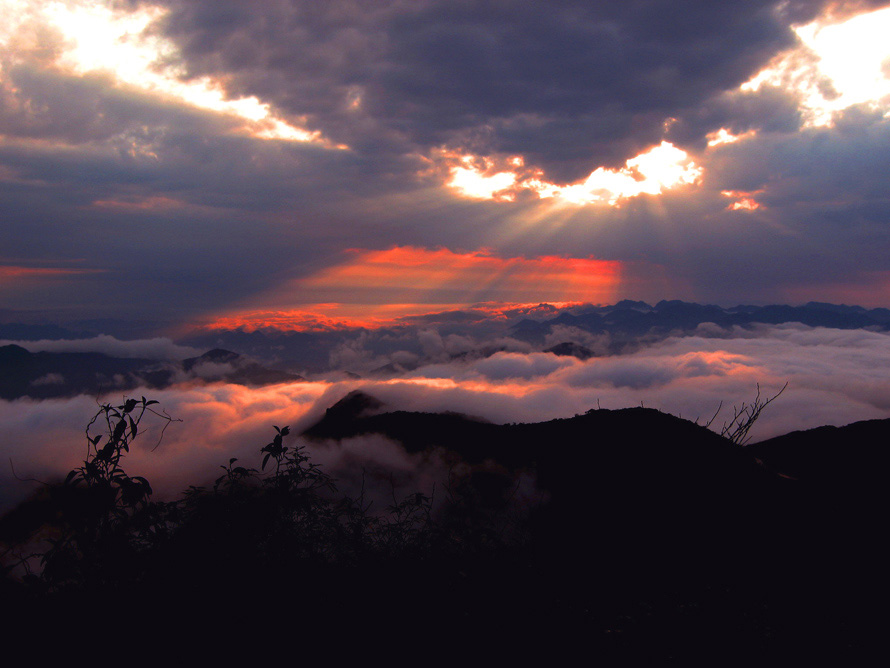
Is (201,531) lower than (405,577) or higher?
higher

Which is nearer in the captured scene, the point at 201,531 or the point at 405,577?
the point at 201,531

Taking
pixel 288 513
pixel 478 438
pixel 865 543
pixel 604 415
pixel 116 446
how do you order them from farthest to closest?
pixel 478 438 < pixel 604 415 < pixel 865 543 < pixel 288 513 < pixel 116 446

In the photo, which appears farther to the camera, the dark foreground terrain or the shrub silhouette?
the dark foreground terrain

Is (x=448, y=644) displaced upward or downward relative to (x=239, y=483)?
downward

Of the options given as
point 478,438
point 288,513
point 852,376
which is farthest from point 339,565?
point 852,376

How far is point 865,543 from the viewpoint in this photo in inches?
503

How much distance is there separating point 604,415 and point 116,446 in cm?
3078

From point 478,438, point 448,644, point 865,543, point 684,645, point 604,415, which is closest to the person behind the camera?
point 448,644

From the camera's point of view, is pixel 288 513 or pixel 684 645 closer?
pixel 684 645

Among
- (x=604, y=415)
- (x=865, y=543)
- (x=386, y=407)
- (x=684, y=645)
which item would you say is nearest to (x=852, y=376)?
(x=386, y=407)

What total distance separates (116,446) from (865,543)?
699 inches

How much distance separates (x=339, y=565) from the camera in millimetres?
8742

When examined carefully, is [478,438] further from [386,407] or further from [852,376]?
[852,376]

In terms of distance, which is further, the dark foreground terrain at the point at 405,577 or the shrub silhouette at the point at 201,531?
the dark foreground terrain at the point at 405,577
